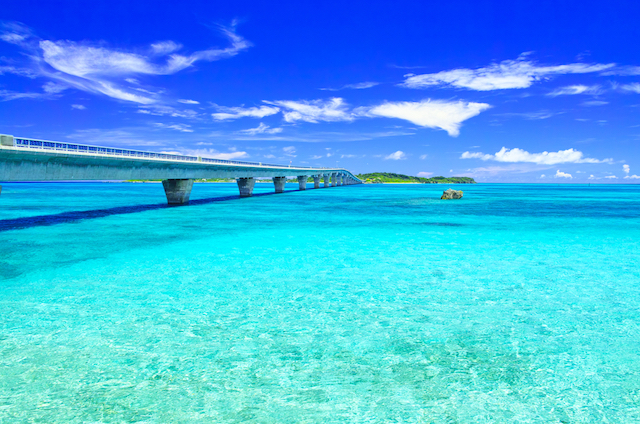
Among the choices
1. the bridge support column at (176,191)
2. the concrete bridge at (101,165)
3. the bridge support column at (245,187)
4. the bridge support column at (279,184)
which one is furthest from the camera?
the bridge support column at (279,184)

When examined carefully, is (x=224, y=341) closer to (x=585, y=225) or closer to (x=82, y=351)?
(x=82, y=351)

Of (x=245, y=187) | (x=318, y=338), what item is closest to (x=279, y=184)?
(x=245, y=187)

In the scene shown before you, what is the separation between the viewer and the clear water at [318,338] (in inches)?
274

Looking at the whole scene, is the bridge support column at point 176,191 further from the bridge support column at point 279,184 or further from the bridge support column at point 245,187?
the bridge support column at point 279,184

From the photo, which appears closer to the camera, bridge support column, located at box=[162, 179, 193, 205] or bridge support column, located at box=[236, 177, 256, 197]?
bridge support column, located at box=[162, 179, 193, 205]

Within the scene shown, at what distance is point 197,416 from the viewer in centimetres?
662

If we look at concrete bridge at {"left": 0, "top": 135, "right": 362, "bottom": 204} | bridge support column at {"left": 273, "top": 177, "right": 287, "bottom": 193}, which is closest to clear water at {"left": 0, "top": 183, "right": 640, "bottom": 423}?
concrete bridge at {"left": 0, "top": 135, "right": 362, "bottom": 204}

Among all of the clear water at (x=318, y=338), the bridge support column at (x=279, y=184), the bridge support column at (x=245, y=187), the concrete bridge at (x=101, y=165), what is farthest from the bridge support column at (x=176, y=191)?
the bridge support column at (x=279, y=184)

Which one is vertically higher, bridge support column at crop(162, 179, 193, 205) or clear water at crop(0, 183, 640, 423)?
bridge support column at crop(162, 179, 193, 205)

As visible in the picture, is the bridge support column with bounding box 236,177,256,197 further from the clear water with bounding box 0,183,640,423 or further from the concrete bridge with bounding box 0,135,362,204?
the clear water with bounding box 0,183,640,423

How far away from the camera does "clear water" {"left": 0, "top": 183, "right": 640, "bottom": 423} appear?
22.9 ft

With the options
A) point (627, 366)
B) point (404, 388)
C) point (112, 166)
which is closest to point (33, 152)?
point (112, 166)

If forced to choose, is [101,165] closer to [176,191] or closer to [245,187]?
[176,191]

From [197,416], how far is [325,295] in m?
7.41
